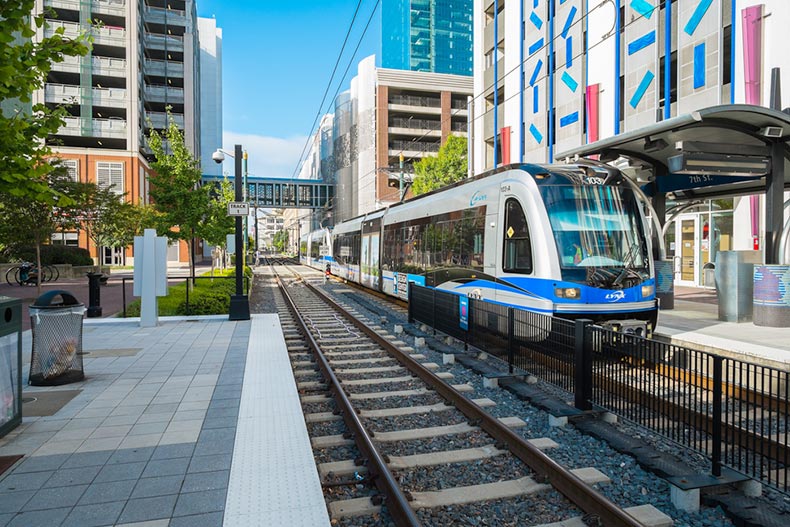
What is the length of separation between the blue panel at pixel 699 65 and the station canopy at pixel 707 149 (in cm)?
683

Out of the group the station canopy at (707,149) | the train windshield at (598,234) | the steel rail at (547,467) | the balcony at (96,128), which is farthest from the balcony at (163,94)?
the steel rail at (547,467)

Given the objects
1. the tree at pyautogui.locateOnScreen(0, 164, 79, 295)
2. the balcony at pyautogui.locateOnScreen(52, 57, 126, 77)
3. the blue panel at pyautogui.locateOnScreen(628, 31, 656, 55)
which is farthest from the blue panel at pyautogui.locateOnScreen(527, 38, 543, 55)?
the balcony at pyautogui.locateOnScreen(52, 57, 126, 77)

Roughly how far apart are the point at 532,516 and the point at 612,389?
242 cm

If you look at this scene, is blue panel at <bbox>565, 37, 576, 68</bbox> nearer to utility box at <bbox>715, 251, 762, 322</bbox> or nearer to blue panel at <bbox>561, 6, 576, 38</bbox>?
blue panel at <bbox>561, 6, 576, 38</bbox>

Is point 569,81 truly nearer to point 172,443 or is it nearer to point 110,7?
point 172,443

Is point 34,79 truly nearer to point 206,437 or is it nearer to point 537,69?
point 206,437

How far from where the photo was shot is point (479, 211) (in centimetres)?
1118

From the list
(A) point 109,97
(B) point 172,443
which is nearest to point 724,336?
(B) point 172,443

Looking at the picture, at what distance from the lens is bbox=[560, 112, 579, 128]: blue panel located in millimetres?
25556

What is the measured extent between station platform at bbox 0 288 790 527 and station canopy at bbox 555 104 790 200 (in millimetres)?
3499

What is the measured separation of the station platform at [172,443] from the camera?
3.76m

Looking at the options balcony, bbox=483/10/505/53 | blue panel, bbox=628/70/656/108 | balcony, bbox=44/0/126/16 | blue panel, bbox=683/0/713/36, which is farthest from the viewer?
balcony, bbox=44/0/126/16

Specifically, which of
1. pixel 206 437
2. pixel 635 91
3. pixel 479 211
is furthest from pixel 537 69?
pixel 206 437

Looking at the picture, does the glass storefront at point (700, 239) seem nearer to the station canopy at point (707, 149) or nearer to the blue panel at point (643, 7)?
the station canopy at point (707, 149)
